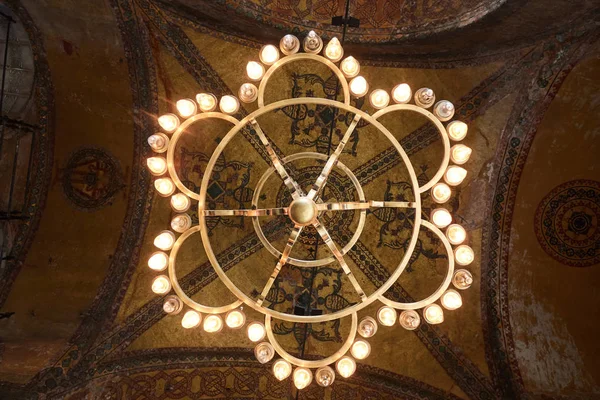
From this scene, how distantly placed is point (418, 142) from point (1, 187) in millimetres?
5112

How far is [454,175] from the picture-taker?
113 inches

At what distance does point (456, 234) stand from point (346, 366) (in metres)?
1.17

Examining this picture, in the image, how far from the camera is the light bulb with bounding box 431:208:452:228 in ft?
9.60

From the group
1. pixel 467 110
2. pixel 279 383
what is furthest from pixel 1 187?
pixel 467 110

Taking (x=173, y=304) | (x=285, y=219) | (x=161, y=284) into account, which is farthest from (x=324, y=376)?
(x=285, y=219)

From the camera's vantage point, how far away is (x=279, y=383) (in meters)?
5.12

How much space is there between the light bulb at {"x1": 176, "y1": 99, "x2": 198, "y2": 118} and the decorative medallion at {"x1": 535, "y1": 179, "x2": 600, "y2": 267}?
3.98m

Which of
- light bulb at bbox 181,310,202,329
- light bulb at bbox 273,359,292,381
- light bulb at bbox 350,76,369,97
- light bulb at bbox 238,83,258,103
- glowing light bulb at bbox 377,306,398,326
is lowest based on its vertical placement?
light bulb at bbox 273,359,292,381

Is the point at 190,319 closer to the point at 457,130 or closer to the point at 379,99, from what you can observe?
the point at 379,99

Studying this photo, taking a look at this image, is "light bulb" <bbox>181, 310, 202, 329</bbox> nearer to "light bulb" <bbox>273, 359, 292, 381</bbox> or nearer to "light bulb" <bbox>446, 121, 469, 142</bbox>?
"light bulb" <bbox>273, 359, 292, 381</bbox>

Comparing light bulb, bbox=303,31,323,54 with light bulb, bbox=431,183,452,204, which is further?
light bulb, bbox=431,183,452,204

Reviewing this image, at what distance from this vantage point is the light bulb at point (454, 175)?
2.85 meters

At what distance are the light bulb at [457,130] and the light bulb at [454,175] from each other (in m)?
0.21

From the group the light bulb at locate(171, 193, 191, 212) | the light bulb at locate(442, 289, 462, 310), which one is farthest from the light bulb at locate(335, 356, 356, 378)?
the light bulb at locate(171, 193, 191, 212)
